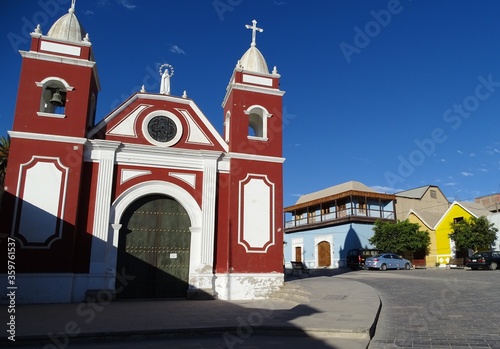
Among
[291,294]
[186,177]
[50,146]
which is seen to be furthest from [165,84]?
[291,294]

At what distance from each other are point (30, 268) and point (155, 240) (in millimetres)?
3380

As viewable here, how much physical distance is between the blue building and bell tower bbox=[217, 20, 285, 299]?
62.4 ft

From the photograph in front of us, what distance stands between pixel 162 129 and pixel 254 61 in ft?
14.1

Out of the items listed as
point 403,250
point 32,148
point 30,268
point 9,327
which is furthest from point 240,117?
point 403,250

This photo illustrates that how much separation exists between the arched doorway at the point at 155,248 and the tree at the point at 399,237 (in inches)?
824

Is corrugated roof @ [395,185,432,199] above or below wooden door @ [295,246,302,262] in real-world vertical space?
above

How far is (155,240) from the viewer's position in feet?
39.7

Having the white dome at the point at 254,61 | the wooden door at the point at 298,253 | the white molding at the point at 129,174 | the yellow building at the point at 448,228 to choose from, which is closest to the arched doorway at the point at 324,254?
the wooden door at the point at 298,253

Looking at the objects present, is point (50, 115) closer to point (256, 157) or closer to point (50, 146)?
point (50, 146)

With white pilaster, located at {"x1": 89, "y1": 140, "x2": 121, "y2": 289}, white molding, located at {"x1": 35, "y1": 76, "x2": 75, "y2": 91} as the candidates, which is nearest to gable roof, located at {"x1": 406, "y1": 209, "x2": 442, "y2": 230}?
white pilaster, located at {"x1": 89, "y1": 140, "x2": 121, "y2": 289}

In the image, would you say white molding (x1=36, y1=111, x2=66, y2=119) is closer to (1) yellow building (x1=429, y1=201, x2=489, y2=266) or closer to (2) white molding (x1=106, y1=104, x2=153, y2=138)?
(2) white molding (x1=106, y1=104, x2=153, y2=138)

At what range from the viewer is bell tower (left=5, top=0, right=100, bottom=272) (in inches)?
429

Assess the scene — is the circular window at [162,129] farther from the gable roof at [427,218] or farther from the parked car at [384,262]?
the gable roof at [427,218]

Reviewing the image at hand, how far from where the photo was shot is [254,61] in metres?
14.5
